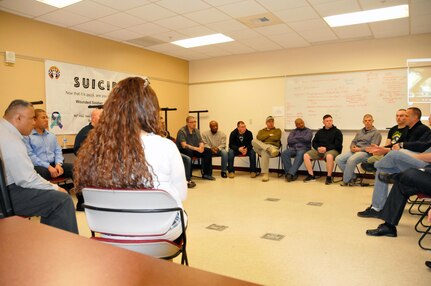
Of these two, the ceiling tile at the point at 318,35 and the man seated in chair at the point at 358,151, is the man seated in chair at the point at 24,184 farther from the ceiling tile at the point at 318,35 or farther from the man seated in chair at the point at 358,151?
the ceiling tile at the point at 318,35

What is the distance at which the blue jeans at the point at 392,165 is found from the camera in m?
3.07

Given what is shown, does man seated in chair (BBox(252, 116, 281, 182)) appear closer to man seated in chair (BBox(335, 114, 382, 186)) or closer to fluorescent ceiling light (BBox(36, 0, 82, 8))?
man seated in chair (BBox(335, 114, 382, 186))

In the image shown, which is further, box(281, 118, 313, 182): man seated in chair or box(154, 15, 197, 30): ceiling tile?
box(281, 118, 313, 182): man seated in chair

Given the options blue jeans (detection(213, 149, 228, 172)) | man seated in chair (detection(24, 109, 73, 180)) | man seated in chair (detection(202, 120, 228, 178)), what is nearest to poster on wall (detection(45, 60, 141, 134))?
man seated in chair (detection(24, 109, 73, 180))

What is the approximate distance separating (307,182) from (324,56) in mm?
2711

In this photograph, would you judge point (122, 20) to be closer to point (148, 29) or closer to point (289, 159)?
point (148, 29)

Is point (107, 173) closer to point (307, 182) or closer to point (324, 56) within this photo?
point (307, 182)

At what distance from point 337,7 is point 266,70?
294cm

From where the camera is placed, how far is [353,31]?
5.81 metres

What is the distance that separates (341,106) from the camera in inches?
263

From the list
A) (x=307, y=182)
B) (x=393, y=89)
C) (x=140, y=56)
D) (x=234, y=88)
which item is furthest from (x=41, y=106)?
(x=393, y=89)

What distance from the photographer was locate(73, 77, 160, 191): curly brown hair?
143cm

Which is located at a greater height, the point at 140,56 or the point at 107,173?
the point at 140,56

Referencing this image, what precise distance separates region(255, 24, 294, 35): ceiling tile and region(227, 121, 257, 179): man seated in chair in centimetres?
200
